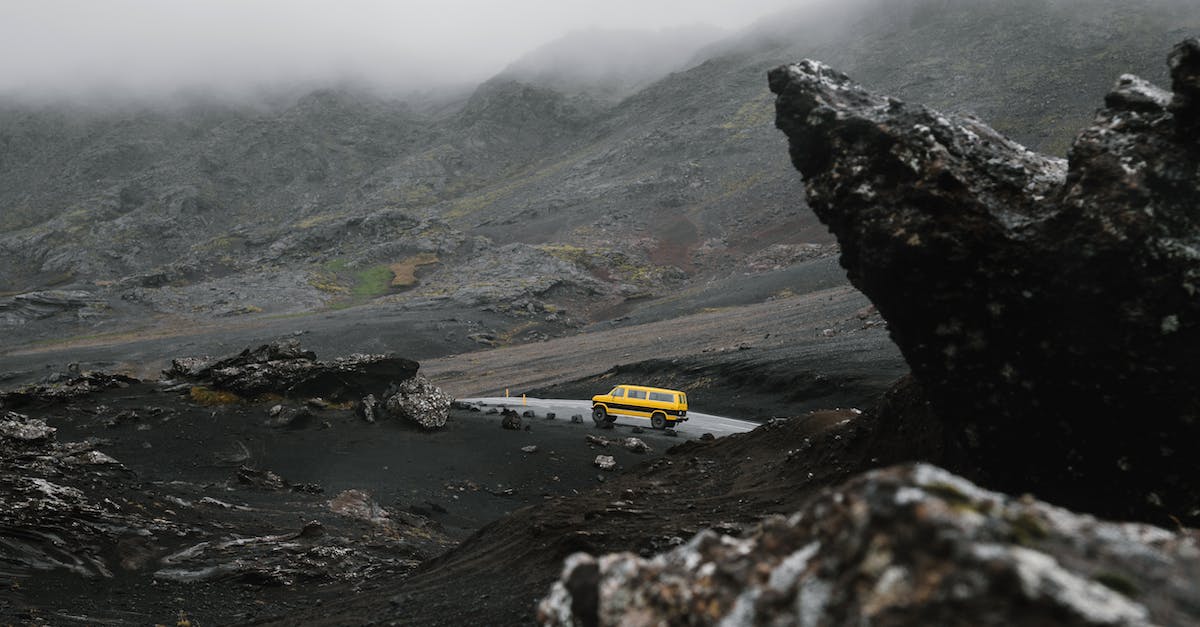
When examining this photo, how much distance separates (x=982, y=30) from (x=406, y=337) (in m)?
103

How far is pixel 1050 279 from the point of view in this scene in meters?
7.32

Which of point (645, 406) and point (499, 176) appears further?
point (499, 176)

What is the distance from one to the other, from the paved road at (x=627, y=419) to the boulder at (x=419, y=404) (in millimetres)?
6385

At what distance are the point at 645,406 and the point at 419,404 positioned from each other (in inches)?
373

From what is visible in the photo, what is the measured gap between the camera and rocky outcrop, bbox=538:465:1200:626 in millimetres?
2488

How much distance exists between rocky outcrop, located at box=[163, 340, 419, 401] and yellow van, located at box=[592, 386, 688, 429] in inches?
342

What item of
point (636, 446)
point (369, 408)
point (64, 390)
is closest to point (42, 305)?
point (64, 390)

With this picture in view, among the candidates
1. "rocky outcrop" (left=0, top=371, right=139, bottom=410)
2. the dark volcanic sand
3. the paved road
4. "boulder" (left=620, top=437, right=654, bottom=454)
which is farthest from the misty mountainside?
"rocky outcrop" (left=0, top=371, right=139, bottom=410)

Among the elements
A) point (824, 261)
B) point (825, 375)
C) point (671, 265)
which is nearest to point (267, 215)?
point (671, 265)

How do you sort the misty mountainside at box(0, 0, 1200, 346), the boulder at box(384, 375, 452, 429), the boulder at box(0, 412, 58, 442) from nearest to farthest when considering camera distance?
the boulder at box(0, 412, 58, 442) < the boulder at box(384, 375, 452, 429) < the misty mountainside at box(0, 0, 1200, 346)

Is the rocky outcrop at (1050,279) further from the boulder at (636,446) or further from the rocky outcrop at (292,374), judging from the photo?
the rocky outcrop at (292,374)

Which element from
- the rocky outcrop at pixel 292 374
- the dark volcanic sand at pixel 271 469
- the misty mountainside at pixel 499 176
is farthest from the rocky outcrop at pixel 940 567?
the misty mountainside at pixel 499 176

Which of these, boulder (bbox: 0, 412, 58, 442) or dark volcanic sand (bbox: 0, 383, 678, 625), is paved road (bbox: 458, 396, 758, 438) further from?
boulder (bbox: 0, 412, 58, 442)

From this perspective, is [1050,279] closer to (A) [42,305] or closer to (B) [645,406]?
(B) [645,406]
